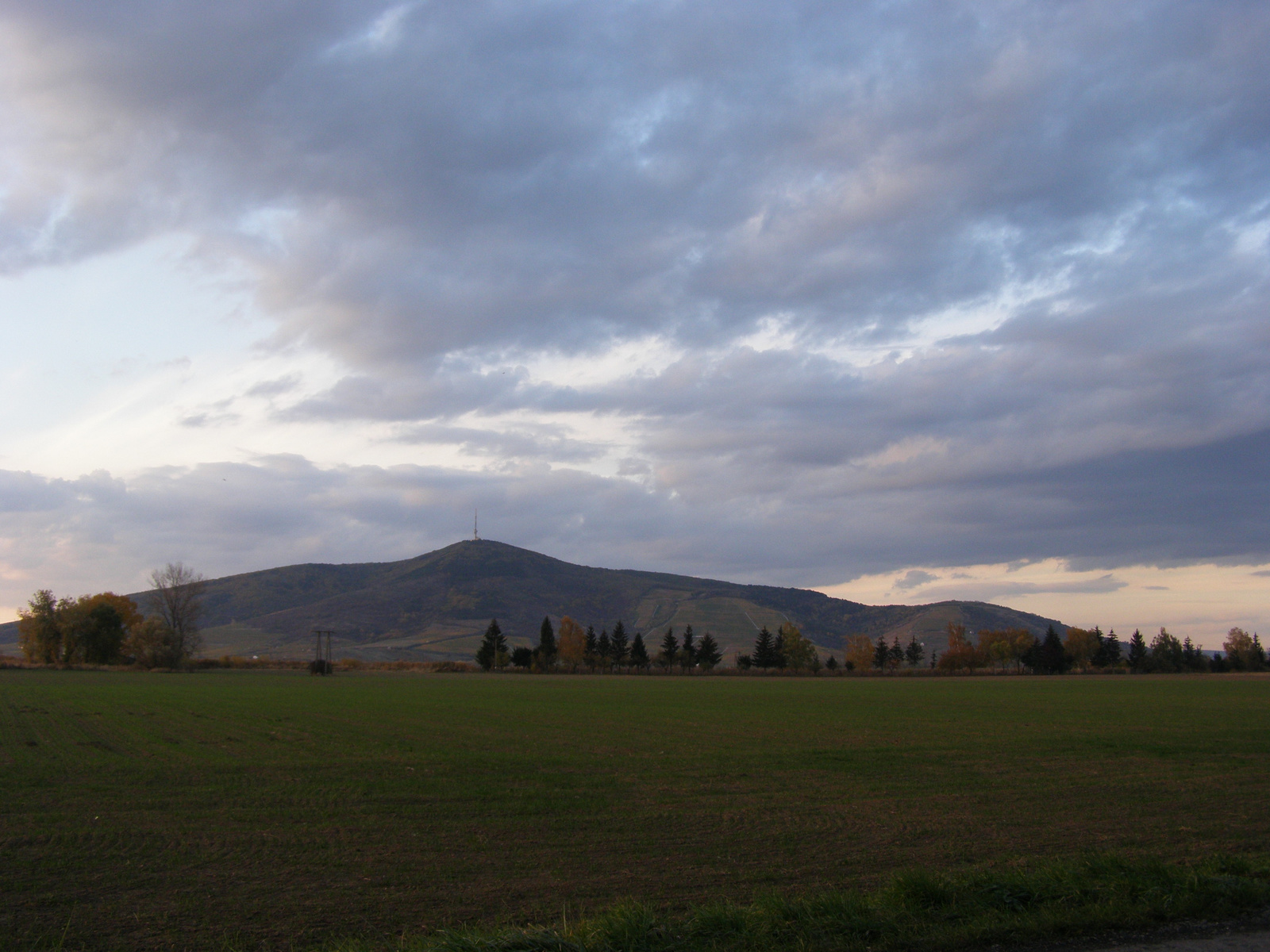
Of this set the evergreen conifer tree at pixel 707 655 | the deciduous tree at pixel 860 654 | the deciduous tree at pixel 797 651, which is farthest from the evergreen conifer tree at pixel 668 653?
the deciduous tree at pixel 860 654

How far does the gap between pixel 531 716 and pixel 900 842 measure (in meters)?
27.3

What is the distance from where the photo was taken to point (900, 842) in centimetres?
1298

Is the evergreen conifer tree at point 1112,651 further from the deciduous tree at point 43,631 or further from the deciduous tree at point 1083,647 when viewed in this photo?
the deciduous tree at point 43,631

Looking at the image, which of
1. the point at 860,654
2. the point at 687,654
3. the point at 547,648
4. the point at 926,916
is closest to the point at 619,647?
the point at 687,654

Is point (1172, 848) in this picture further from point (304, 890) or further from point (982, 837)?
point (304, 890)

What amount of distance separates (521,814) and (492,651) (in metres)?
142

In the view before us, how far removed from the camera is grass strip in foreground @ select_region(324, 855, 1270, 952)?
285 inches

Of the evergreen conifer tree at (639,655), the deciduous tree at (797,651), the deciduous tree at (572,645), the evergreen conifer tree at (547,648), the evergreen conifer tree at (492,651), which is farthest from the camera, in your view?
the deciduous tree at (572,645)

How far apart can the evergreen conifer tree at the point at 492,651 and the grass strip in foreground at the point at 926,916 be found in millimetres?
144905

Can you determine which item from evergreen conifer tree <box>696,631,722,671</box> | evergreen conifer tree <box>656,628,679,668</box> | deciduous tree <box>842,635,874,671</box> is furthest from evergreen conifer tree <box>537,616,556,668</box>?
deciduous tree <box>842,635,874,671</box>

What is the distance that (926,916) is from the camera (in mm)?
8180

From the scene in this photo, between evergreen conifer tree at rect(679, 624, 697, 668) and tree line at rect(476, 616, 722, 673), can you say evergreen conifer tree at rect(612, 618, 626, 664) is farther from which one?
evergreen conifer tree at rect(679, 624, 697, 668)

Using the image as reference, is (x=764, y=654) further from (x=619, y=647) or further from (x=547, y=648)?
(x=547, y=648)

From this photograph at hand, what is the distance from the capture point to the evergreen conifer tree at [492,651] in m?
151
